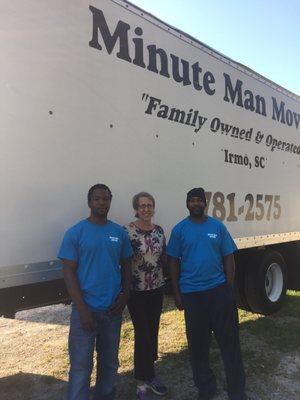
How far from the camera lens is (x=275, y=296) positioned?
20.9 ft

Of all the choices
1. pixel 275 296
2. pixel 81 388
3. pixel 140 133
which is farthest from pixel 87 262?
pixel 275 296

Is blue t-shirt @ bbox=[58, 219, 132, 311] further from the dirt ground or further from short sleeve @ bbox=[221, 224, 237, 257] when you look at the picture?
the dirt ground

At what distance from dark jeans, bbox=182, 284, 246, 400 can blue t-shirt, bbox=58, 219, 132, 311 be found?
30.9 inches

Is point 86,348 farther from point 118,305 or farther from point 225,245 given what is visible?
point 225,245

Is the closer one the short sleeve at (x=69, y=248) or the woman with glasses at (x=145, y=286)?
the short sleeve at (x=69, y=248)

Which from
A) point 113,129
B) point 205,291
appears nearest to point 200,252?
point 205,291

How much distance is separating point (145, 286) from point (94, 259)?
0.72 m

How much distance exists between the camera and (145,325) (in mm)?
3703

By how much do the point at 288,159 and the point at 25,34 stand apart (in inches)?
A: 172

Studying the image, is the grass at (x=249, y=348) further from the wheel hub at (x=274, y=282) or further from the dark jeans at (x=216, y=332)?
the dark jeans at (x=216, y=332)

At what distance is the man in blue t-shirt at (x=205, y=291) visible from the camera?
3.53m

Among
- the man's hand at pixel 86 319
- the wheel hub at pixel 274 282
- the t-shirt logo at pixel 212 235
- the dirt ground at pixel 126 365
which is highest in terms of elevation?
the t-shirt logo at pixel 212 235

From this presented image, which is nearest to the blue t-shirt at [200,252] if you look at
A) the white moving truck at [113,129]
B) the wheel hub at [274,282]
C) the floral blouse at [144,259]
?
the floral blouse at [144,259]

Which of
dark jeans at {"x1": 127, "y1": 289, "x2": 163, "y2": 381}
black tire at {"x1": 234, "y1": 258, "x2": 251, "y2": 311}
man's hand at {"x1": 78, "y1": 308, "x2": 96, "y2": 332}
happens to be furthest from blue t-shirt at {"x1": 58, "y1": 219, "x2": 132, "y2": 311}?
black tire at {"x1": 234, "y1": 258, "x2": 251, "y2": 311}
